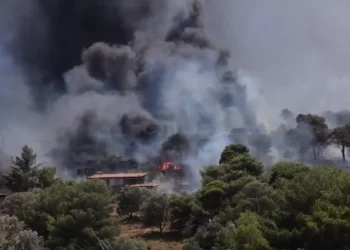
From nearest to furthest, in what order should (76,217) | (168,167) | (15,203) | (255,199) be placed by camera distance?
(76,217), (255,199), (15,203), (168,167)

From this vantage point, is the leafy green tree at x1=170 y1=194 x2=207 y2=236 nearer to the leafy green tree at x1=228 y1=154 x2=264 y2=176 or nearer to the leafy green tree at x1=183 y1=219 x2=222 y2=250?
the leafy green tree at x1=183 y1=219 x2=222 y2=250

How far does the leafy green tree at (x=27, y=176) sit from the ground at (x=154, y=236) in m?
14.9

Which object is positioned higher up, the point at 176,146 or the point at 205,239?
the point at 176,146

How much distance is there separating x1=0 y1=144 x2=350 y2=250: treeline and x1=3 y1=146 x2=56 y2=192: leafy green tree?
0.12m

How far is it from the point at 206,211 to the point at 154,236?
4.69 m

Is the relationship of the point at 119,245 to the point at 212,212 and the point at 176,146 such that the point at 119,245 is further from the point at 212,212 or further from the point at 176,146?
the point at 176,146

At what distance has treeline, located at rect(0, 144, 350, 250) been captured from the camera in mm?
18781

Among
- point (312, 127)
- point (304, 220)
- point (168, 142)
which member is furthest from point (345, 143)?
point (304, 220)

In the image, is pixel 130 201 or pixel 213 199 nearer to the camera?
pixel 213 199

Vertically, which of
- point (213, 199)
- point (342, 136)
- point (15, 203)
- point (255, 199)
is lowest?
point (255, 199)

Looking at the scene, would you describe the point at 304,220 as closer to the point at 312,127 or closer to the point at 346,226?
the point at 346,226

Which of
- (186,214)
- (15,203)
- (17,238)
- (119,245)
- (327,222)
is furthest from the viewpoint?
(15,203)

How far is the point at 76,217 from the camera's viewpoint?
26.8m

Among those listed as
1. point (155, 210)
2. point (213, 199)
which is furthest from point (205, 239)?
point (155, 210)
